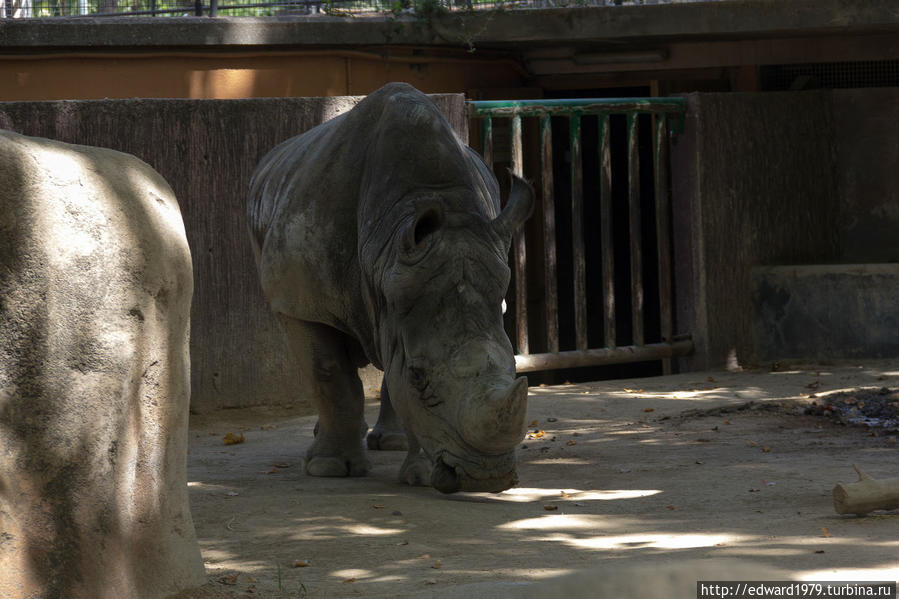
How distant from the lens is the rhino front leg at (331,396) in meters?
6.45

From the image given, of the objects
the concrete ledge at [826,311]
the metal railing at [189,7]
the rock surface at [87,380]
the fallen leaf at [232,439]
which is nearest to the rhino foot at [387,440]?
the fallen leaf at [232,439]

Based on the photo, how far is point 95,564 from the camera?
3.66 m

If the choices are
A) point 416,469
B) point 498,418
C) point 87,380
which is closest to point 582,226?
point 416,469

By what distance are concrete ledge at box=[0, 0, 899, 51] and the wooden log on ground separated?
6294 millimetres

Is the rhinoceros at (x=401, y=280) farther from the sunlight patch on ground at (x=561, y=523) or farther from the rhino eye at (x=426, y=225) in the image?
the sunlight patch on ground at (x=561, y=523)

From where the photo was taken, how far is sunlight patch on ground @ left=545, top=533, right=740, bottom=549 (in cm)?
462

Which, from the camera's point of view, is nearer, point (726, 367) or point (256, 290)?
point (256, 290)

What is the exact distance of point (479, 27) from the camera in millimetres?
11102

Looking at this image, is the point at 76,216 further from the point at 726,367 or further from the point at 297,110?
the point at 726,367

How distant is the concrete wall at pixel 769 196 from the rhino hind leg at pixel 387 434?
3953mm

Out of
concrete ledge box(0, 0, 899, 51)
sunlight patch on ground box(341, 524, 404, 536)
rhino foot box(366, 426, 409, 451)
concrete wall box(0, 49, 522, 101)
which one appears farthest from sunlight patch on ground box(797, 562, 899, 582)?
concrete wall box(0, 49, 522, 101)

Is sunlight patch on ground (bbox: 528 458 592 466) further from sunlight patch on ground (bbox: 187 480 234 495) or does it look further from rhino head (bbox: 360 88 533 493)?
sunlight patch on ground (bbox: 187 480 234 495)

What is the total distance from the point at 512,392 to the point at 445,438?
0.56 m

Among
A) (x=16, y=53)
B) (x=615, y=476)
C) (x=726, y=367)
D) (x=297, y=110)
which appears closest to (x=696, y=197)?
(x=726, y=367)
